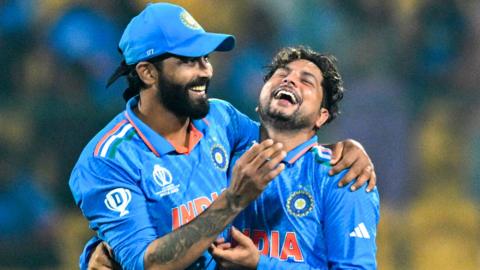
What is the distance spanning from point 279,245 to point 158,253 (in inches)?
18.0

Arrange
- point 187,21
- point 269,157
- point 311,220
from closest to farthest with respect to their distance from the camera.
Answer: point 269,157, point 311,220, point 187,21

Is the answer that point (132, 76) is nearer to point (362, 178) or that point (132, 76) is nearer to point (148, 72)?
point (148, 72)

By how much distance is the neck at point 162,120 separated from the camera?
A: 9.07ft

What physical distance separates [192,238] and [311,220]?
0.47 meters

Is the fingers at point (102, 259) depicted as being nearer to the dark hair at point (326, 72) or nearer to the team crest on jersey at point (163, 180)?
the team crest on jersey at point (163, 180)

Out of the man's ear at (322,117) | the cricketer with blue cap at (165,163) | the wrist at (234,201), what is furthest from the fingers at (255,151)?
the man's ear at (322,117)

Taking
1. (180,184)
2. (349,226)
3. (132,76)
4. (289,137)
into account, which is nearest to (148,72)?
(132,76)

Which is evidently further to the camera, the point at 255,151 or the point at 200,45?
the point at 200,45

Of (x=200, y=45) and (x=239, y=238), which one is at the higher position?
(x=200, y=45)

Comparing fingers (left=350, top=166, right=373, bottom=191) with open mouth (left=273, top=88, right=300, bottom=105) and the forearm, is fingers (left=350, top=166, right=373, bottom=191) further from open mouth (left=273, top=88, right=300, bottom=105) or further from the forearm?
the forearm

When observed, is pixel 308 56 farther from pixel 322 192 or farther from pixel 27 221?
pixel 27 221

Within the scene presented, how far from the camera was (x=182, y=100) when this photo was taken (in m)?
2.76

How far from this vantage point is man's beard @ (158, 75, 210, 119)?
275 cm

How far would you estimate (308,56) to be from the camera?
299cm
